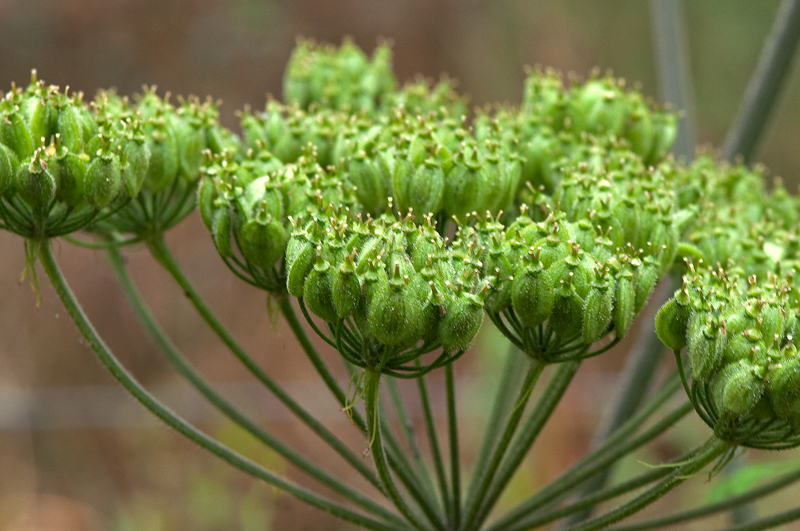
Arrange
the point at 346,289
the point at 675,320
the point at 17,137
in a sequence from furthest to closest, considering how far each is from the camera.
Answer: the point at 17,137 < the point at 675,320 < the point at 346,289

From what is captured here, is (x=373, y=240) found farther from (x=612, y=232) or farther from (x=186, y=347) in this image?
(x=186, y=347)

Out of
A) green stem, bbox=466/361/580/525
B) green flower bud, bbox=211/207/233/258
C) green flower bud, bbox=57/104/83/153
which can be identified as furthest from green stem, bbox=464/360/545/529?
green flower bud, bbox=57/104/83/153

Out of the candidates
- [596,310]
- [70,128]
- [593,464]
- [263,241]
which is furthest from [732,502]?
[70,128]

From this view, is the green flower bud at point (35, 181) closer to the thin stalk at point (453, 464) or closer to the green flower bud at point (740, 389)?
the thin stalk at point (453, 464)

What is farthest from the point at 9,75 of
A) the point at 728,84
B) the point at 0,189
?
the point at 0,189

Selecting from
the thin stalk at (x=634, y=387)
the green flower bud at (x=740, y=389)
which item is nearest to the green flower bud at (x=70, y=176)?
the green flower bud at (x=740, y=389)

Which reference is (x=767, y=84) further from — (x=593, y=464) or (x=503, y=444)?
(x=503, y=444)
